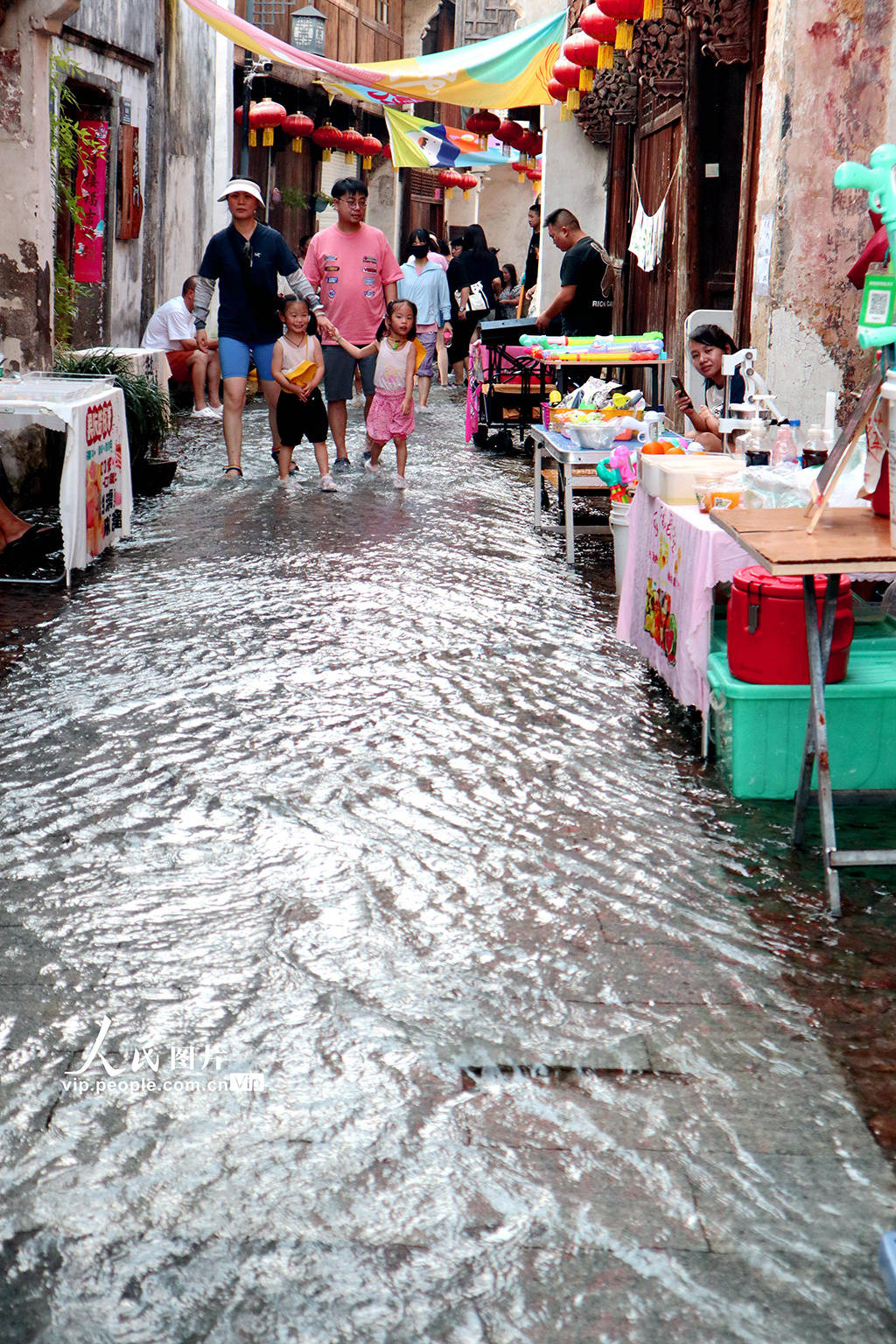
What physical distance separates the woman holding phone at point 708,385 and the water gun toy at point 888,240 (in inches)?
107

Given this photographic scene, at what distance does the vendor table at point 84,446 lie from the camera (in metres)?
6.96

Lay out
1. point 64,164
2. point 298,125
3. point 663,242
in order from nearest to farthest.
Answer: point 663,242, point 64,164, point 298,125

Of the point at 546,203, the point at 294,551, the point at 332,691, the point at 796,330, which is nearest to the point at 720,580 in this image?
the point at 332,691

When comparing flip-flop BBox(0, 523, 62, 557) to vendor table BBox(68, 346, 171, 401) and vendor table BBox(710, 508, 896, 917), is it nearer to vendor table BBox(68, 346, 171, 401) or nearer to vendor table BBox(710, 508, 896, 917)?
vendor table BBox(68, 346, 171, 401)

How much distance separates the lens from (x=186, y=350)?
14.6 metres

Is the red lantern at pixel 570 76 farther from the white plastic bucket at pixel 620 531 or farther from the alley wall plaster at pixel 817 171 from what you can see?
the white plastic bucket at pixel 620 531

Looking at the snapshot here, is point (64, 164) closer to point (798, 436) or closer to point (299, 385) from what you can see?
A: point (299, 385)

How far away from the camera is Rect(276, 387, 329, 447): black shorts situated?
393 inches

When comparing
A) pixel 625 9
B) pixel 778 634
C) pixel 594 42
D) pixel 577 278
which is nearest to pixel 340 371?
pixel 577 278

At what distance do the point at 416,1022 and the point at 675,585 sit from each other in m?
2.51

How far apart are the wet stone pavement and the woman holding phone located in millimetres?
1395

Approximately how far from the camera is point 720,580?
4.84 metres

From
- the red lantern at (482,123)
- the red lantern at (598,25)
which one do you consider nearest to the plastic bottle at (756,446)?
the red lantern at (598,25)

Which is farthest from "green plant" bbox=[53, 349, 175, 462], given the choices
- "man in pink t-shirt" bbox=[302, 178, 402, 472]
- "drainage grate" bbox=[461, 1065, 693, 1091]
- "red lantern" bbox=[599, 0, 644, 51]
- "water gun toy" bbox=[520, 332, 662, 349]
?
"drainage grate" bbox=[461, 1065, 693, 1091]
